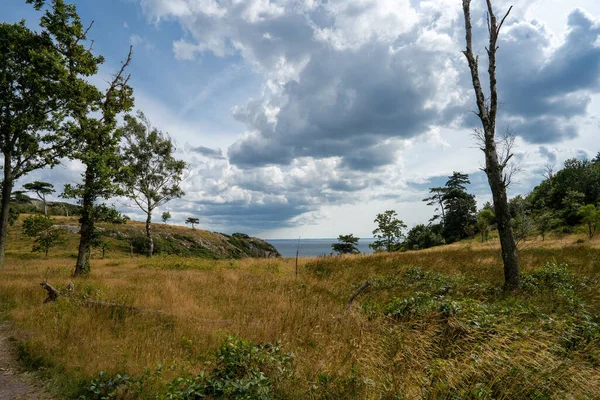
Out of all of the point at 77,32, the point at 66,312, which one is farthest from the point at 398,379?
the point at 77,32

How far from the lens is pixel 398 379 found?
157 inches

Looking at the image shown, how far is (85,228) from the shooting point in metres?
15.2

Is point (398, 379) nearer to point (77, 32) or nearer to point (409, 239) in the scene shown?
point (77, 32)

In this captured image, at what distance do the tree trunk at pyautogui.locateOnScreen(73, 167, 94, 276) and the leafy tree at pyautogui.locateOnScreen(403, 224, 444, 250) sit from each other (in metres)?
55.4

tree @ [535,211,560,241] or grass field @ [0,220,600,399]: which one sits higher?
tree @ [535,211,560,241]

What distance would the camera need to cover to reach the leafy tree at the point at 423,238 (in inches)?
2408

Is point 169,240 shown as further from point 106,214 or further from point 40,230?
point 106,214

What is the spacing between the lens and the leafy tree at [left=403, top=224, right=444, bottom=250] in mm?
61175

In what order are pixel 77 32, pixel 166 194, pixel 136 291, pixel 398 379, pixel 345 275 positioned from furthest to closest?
pixel 166 194 < pixel 77 32 < pixel 345 275 < pixel 136 291 < pixel 398 379

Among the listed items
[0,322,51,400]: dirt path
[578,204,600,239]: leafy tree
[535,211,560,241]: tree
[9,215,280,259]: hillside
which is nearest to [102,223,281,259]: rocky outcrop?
[9,215,280,259]: hillside

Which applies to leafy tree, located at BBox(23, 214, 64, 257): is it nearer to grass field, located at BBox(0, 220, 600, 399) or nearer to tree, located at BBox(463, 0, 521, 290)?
grass field, located at BBox(0, 220, 600, 399)

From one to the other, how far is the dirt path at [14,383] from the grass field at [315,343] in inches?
8.0

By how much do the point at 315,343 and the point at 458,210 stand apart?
227 feet

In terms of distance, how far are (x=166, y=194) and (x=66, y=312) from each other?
2973 centimetres
